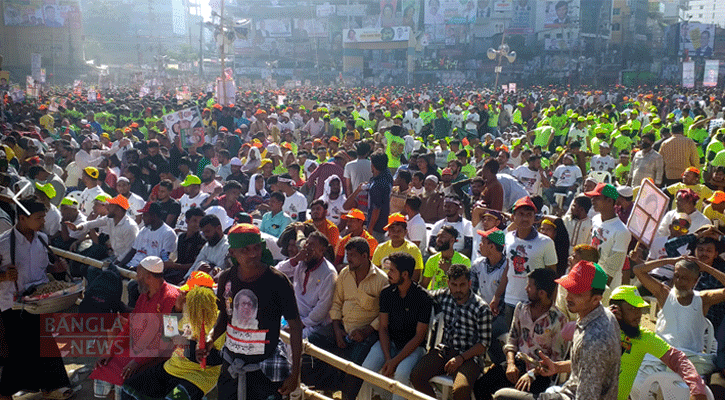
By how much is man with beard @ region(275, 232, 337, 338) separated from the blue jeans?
1.75ft

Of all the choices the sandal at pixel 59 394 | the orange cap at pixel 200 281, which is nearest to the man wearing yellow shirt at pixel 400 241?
the orange cap at pixel 200 281

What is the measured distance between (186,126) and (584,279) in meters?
10.9

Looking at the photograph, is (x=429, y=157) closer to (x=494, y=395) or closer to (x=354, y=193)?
(x=354, y=193)

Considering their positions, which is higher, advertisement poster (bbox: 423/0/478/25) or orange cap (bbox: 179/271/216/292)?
advertisement poster (bbox: 423/0/478/25)

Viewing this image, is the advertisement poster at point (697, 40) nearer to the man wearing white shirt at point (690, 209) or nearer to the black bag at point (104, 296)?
the man wearing white shirt at point (690, 209)

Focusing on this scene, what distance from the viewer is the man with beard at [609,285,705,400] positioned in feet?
13.1

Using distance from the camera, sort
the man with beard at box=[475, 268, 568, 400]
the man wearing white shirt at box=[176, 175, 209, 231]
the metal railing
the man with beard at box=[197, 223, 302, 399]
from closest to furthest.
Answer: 1. the man with beard at box=[197, 223, 302, 399]
2. the metal railing
3. the man with beard at box=[475, 268, 568, 400]
4. the man wearing white shirt at box=[176, 175, 209, 231]

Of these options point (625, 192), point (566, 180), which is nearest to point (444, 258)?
point (625, 192)

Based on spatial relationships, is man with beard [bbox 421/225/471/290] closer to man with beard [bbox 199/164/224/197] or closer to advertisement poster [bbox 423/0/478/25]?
man with beard [bbox 199/164/224/197]

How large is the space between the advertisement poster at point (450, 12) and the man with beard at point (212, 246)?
6557cm

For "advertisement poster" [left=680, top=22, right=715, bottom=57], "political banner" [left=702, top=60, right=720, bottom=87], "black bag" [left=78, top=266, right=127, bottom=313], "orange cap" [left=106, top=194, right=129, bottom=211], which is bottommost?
"black bag" [left=78, top=266, right=127, bottom=313]

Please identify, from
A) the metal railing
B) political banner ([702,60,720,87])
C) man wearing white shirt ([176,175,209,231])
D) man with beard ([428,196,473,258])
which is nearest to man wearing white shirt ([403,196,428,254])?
man with beard ([428,196,473,258])

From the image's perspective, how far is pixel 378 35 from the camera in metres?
66.5

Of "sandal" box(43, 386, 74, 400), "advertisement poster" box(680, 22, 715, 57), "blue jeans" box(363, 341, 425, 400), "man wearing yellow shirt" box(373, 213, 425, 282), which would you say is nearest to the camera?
"blue jeans" box(363, 341, 425, 400)
